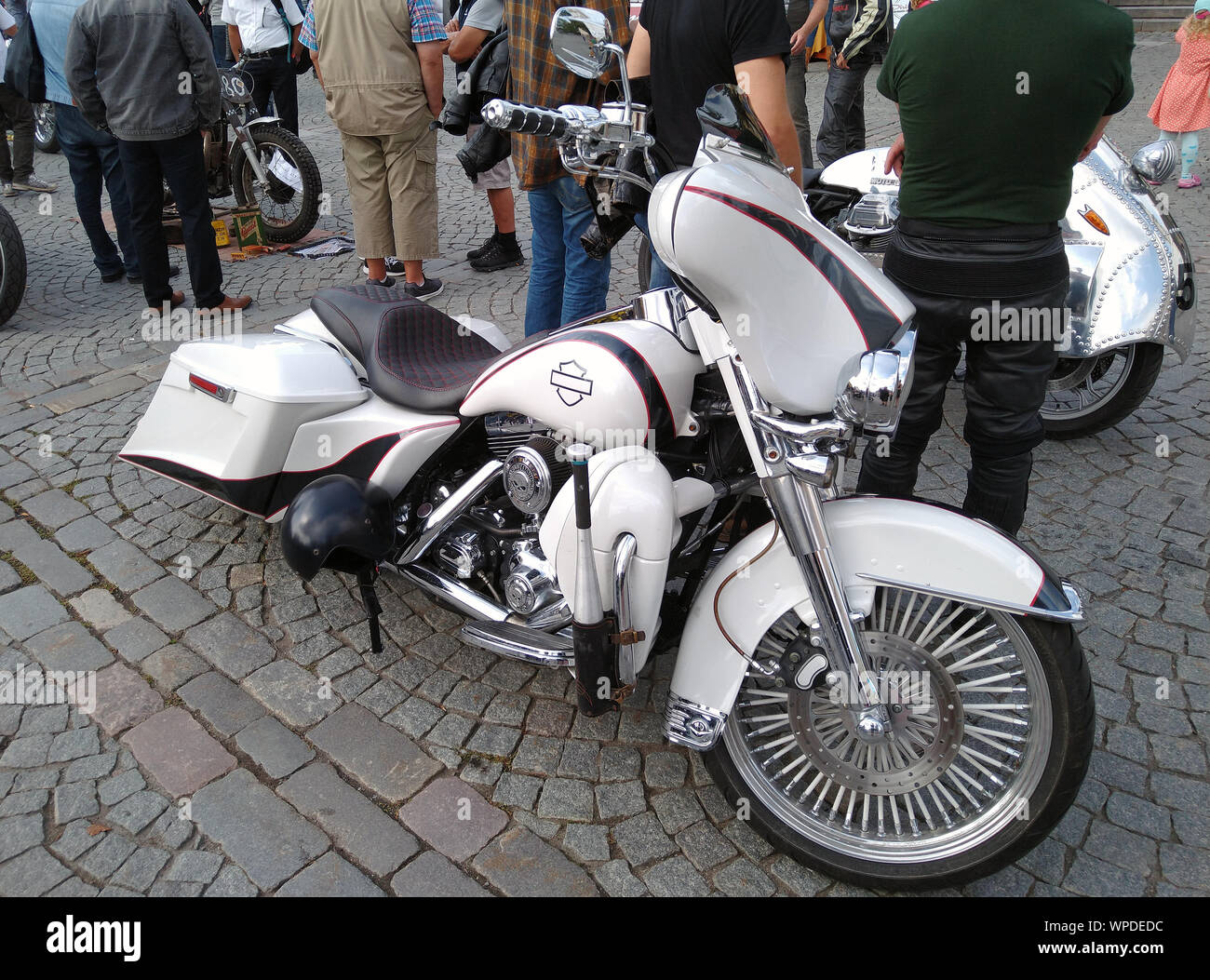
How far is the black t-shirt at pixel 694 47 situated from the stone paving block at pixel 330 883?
100.0 inches

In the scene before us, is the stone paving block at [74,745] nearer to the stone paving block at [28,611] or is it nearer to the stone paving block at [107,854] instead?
the stone paving block at [107,854]

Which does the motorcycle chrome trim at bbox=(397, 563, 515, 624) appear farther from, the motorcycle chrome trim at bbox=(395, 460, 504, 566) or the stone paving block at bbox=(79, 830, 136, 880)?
the stone paving block at bbox=(79, 830, 136, 880)

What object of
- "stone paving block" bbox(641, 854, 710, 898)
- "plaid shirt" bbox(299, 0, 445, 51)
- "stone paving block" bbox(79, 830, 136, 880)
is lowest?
"stone paving block" bbox(79, 830, 136, 880)

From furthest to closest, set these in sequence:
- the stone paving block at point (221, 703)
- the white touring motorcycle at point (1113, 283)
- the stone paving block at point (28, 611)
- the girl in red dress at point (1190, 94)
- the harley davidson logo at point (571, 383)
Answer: the girl in red dress at point (1190, 94)
the white touring motorcycle at point (1113, 283)
the stone paving block at point (28, 611)
the stone paving block at point (221, 703)
the harley davidson logo at point (571, 383)

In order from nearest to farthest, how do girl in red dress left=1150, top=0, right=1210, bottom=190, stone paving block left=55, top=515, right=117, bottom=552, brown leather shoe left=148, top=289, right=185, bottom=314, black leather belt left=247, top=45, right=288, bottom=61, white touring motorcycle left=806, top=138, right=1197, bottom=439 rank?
stone paving block left=55, top=515, right=117, bottom=552 → white touring motorcycle left=806, top=138, right=1197, bottom=439 → brown leather shoe left=148, top=289, right=185, bottom=314 → girl in red dress left=1150, top=0, right=1210, bottom=190 → black leather belt left=247, top=45, right=288, bottom=61

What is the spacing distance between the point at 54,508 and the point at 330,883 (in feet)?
8.06

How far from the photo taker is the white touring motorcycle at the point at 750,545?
6.81 feet

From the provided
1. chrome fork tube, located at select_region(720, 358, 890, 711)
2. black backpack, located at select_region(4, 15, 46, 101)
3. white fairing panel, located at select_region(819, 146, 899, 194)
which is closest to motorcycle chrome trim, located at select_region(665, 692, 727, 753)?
chrome fork tube, located at select_region(720, 358, 890, 711)

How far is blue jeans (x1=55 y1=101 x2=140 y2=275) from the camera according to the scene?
6449mm

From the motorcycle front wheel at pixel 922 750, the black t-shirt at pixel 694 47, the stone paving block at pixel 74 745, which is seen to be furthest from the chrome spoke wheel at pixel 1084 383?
the stone paving block at pixel 74 745

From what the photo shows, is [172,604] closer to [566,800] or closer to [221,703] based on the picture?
[221,703]

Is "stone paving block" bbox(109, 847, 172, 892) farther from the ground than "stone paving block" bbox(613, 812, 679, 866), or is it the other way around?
"stone paving block" bbox(613, 812, 679, 866)

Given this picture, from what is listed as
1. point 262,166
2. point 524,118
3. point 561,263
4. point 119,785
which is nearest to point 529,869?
point 119,785

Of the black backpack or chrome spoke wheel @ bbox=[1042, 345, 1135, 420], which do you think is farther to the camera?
the black backpack
